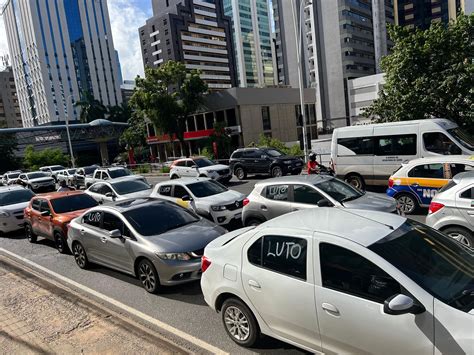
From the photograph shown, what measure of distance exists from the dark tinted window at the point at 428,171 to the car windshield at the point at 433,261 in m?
5.74

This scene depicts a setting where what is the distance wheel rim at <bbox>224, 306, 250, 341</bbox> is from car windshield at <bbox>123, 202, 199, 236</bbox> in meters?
2.62

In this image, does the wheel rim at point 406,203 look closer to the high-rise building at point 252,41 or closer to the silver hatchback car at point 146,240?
the silver hatchback car at point 146,240

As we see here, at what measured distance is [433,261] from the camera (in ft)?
11.6

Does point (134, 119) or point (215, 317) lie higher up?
point (134, 119)

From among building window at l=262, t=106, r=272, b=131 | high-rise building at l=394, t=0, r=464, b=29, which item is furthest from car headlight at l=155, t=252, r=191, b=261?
high-rise building at l=394, t=0, r=464, b=29

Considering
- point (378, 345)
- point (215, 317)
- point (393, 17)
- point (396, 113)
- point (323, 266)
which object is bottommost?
point (215, 317)

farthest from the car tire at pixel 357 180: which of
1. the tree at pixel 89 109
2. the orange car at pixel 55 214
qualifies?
the tree at pixel 89 109

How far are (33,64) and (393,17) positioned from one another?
10407cm

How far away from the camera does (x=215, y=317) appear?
210 inches

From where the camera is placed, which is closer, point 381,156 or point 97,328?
point 97,328

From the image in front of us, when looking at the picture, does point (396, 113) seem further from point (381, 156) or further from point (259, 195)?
point (259, 195)

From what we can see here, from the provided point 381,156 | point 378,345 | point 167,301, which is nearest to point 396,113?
point 381,156

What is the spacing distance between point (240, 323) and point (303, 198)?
4.05m

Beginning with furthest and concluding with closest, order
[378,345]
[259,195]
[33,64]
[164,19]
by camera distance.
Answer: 1. [33,64]
2. [164,19]
3. [259,195]
4. [378,345]
